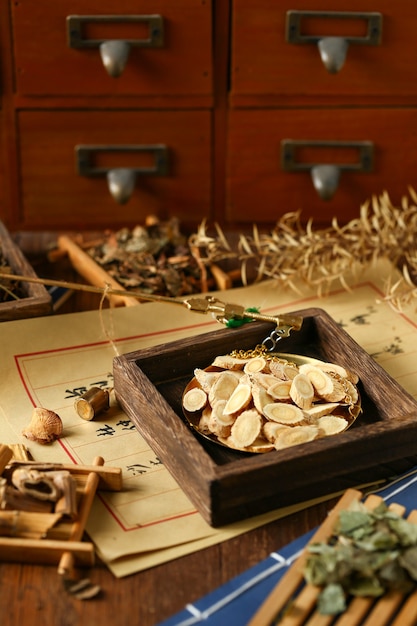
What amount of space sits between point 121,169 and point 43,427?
0.62 meters

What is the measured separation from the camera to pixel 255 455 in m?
1.08

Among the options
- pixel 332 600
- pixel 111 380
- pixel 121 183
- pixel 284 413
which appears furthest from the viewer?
pixel 121 183

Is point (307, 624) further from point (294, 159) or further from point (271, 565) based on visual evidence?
point (294, 159)

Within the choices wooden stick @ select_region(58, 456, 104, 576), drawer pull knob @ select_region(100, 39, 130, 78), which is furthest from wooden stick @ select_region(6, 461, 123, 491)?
drawer pull knob @ select_region(100, 39, 130, 78)

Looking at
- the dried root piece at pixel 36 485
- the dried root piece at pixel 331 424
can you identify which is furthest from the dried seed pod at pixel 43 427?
the dried root piece at pixel 331 424

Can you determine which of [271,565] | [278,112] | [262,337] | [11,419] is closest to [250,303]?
[262,337]

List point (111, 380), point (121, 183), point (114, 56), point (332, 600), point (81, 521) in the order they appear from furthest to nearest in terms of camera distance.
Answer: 1. point (121, 183)
2. point (114, 56)
3. point (111, 380)
4. point (81, 521)
5. point (332, 600)

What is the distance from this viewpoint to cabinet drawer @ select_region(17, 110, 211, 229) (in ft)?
5.20

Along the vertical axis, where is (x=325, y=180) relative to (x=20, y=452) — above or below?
above

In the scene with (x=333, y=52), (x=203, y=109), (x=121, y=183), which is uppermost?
(x=333, y=52)

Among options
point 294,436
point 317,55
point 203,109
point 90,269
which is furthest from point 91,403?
point 317,55

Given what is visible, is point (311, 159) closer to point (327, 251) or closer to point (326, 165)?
point (326, 165)

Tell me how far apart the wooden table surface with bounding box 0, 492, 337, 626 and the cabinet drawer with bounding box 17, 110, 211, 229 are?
2.65 feet

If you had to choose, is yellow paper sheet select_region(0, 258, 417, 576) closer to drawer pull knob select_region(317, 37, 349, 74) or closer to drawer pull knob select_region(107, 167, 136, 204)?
drawer pull knob select_region(107, 167, 136, 204)
